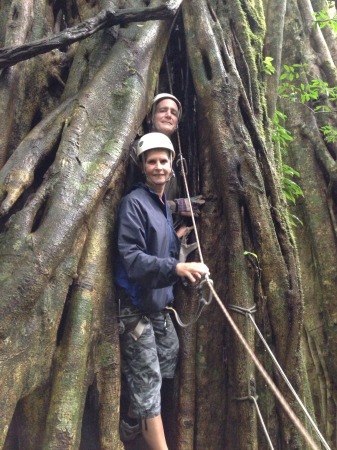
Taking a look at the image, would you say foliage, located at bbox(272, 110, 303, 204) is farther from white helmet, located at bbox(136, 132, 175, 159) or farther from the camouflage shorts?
the camouflage shorts

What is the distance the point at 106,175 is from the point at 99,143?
278mm

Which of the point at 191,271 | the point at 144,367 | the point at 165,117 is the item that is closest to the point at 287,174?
the point at 165,117

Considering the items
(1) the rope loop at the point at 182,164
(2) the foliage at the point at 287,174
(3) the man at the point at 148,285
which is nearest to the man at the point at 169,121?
(1) the rope loop at the point at 182,164

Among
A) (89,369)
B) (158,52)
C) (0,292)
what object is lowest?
(89,369)

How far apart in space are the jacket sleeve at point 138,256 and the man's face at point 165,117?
89 cm

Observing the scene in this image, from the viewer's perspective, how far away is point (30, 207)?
266 centimetres

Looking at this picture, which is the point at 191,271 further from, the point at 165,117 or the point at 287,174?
the point at 287,174

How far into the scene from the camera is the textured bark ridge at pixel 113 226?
8.18ft

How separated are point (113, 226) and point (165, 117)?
102cm

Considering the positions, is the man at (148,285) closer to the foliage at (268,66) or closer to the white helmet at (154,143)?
the white helmet at (154,143)

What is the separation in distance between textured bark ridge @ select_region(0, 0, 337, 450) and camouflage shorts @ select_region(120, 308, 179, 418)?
84 mm

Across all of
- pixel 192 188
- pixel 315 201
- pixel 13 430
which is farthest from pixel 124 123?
pixel 315 201

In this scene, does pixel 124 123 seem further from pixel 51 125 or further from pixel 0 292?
pixel 0 292

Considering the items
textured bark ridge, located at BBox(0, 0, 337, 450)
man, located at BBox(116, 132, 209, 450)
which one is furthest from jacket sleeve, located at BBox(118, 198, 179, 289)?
textured bark ridge, located at BBox(0, 0, 337, 450)
